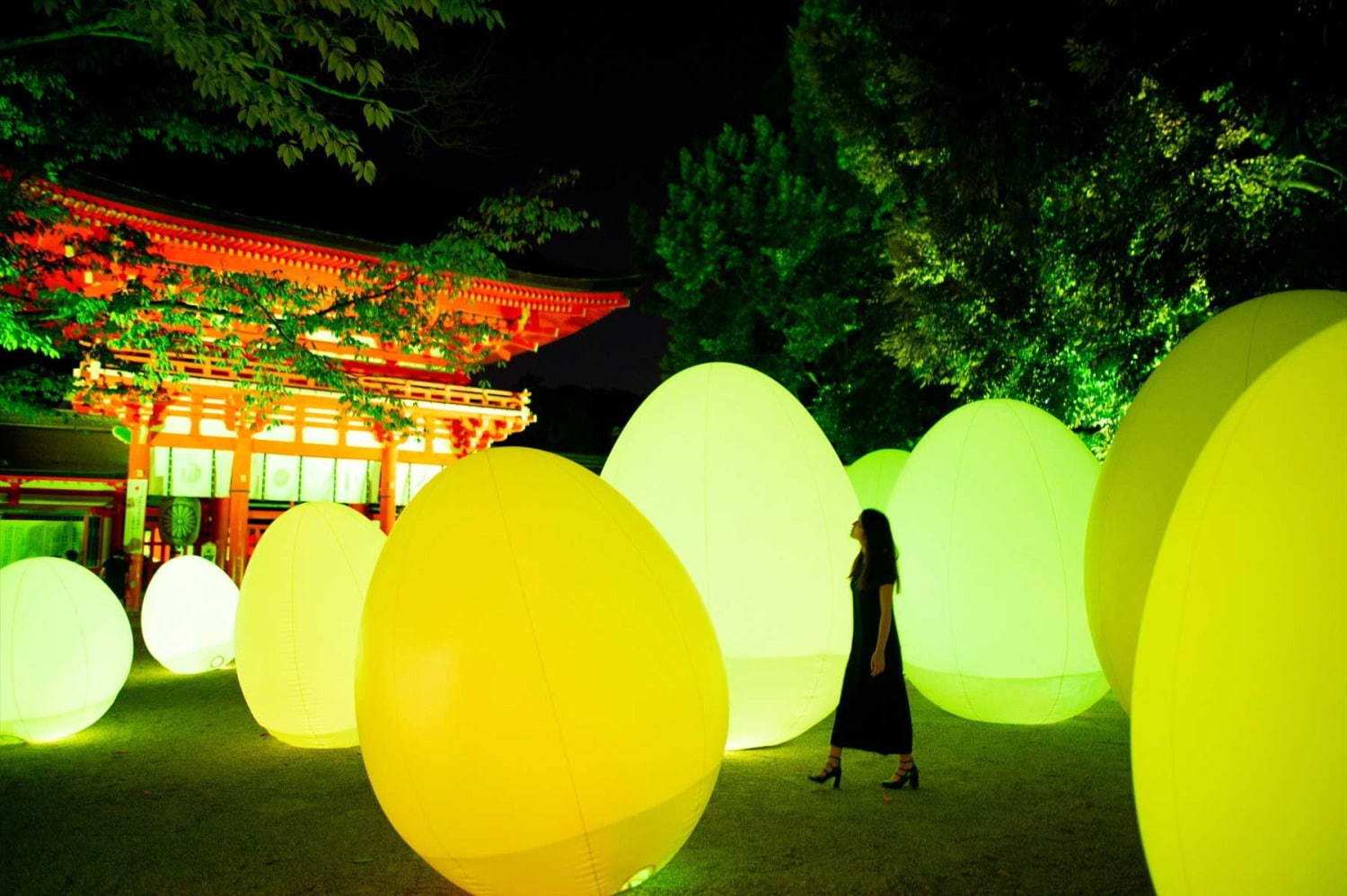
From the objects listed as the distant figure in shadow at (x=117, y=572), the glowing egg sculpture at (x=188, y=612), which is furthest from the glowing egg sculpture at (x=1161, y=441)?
the distant figure in shadow at (x=117, y=572)

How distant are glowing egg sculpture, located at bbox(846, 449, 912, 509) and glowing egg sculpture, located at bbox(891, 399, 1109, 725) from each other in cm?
391

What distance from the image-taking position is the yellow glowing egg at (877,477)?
35.3 feet

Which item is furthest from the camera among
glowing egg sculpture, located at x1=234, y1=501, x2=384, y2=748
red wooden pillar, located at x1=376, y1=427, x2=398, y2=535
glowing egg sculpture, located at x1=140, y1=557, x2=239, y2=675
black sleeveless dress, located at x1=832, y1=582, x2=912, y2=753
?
red wooden pillar, located at x1=376, y1=427, x2=398, y2=535

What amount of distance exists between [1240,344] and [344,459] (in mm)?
17341

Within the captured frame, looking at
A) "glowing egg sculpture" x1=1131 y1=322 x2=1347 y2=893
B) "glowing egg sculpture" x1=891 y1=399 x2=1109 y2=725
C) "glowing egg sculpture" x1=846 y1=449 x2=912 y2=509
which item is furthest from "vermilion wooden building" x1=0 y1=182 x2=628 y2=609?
"glowing egg sculpture" x1=1131 y1=322 x2=1347 y2=893

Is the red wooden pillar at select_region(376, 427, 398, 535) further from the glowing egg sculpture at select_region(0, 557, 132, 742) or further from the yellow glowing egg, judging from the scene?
the glowing egg sculpture at select_region(0, 557, 132, 742)

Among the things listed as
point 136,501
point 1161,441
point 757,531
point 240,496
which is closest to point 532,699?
point 757,531

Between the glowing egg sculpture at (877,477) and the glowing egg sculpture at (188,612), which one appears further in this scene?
the glowing egg sculpture at (877,477)

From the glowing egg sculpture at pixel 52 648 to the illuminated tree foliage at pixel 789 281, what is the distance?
12.8m

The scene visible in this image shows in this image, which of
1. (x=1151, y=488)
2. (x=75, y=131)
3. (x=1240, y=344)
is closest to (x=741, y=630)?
(x=1151, y=488)

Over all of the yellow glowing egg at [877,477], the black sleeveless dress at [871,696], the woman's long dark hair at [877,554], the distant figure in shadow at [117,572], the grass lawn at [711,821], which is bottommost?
the distant figure in shadow at [117,572]

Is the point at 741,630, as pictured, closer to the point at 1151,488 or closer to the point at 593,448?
the point at 1151,488

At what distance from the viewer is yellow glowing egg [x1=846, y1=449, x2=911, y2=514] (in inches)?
424

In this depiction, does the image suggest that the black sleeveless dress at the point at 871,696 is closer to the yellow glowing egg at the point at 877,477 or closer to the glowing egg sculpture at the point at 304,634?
the glowing egg sculpture at the point at 304,634
